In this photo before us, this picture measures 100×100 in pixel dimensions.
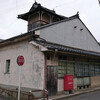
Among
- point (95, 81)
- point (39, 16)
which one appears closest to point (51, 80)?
point (95, 81)

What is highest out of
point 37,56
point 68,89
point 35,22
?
point 35,22

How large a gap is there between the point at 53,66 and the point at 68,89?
193 cm

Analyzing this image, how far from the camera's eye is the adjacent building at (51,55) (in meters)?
8.91

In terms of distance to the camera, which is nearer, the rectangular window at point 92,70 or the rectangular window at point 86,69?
the rectangular window at point 86,69

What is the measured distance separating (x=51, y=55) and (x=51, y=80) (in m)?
1.64

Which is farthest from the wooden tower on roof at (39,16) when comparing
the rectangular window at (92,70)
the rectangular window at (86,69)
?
the rectangular window at (92,70)

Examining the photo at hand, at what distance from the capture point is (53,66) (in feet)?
30.2

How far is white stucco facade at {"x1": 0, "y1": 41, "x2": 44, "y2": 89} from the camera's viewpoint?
8930mm

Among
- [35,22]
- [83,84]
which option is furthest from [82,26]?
[83,84]

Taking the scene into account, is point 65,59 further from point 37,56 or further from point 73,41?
point 73,41

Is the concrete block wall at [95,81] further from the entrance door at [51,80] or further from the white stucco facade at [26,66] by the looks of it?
the white stucco facade at [26,66]

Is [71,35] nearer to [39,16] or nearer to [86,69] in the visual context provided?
[86,69]

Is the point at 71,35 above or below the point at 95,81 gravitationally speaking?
above

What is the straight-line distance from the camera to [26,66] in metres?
10.1
